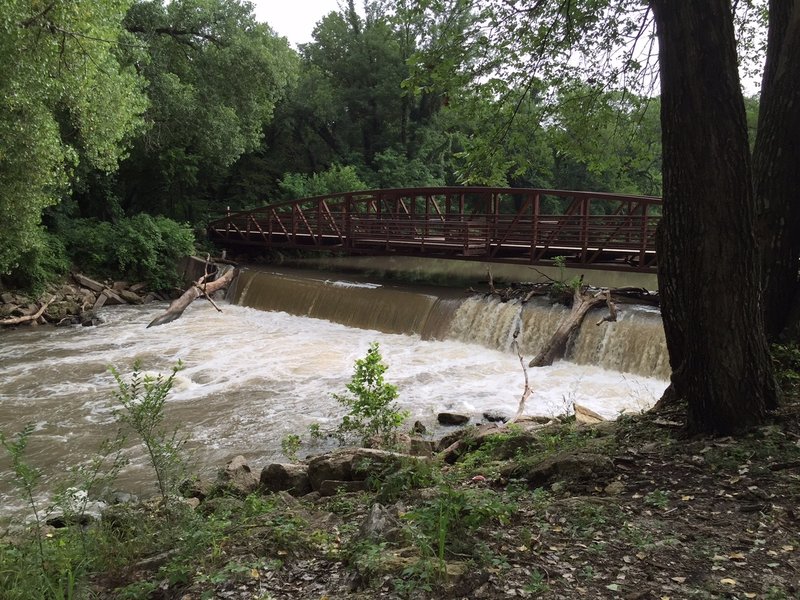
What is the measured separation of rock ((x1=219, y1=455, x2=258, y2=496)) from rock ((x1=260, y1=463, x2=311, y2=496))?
0.12 metres

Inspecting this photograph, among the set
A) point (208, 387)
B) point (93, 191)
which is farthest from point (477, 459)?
point (93, 191)

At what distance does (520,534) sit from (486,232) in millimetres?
13572

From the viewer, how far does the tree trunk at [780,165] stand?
4.66 metres

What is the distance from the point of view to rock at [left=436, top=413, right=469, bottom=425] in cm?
841

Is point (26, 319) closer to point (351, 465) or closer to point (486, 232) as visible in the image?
point (486, 232)

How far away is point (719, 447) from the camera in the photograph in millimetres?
3922

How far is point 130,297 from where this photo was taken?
61.5 feet

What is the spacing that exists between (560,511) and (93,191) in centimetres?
2385

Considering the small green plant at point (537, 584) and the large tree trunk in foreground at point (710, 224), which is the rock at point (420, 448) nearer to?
the large tree trunk in foreground at point (710, 224)

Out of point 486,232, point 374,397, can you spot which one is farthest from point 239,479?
point 486,232

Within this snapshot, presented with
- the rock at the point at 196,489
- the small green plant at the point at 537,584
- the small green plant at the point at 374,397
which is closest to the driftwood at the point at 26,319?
the rock at the point at 196,489

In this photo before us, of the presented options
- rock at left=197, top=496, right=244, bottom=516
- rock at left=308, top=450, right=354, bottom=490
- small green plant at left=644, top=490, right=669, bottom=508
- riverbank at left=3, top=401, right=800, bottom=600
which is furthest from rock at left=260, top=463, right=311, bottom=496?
small green plant at left=644, top=490, right=669, bottom=508

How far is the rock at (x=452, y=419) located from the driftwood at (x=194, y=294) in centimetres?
1004

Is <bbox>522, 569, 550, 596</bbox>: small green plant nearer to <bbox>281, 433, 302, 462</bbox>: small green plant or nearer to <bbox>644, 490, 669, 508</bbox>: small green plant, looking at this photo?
<bbox>644, 490, 669, 508</bbox>: small green plant
